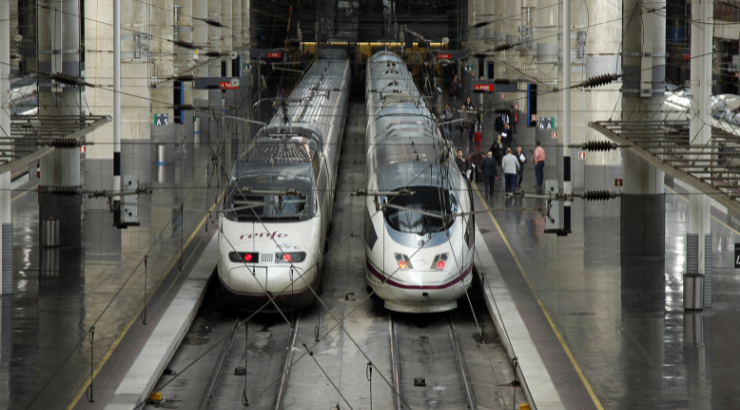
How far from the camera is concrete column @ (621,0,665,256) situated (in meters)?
22.9

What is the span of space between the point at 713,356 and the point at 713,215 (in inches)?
585

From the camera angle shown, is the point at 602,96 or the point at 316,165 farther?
the point at 602,96

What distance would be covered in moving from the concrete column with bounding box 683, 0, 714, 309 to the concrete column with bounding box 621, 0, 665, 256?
398 centimetres

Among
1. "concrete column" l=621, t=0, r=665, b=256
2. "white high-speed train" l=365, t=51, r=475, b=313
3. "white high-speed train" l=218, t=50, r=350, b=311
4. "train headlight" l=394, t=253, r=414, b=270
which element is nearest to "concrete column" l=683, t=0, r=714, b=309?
"concrete column" l=621, t=0, r=665, b=256

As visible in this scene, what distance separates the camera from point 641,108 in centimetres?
2295

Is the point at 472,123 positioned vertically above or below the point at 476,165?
above

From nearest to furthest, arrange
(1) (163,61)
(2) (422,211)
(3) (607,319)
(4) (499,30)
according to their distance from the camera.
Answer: (3) (607,319), (2) (422,211), (1) (163,61), (4) (499,30)

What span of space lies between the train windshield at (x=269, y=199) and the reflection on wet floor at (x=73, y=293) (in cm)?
137

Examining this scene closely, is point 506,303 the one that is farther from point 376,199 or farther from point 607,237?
point 607,237

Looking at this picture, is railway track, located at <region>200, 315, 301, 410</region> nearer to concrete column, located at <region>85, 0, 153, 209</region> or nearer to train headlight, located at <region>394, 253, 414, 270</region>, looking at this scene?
train headlight, located at <region>394, 253, 414, 270</region>

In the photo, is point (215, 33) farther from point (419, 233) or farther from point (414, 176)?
point (419, 233)

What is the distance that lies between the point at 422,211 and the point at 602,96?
40.3ft

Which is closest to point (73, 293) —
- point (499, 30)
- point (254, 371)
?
point (254, 371)

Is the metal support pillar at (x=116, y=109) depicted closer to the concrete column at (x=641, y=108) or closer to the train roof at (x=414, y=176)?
the train roof at (x=414, y=176)
